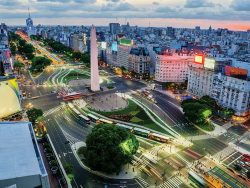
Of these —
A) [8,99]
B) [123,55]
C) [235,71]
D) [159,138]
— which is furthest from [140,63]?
[8,99]

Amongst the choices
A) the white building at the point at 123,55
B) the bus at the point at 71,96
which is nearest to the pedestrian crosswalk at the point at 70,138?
the bus at the point at 71,96

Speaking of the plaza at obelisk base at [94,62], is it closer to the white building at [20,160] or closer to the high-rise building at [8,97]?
the high-rise building at [8,97]

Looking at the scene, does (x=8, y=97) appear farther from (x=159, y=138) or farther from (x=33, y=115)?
(x=159, y=138)

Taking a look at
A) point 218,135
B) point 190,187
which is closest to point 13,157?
point 190,187

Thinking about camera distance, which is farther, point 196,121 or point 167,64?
point 167,64

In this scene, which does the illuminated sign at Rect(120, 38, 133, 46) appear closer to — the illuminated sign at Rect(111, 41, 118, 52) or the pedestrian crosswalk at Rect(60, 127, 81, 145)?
the illuminated sign at Rect(111, 41, 118, 52)

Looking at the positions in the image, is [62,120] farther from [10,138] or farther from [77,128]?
[10,138]
